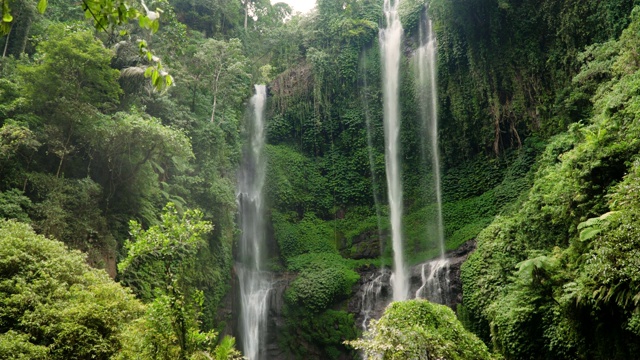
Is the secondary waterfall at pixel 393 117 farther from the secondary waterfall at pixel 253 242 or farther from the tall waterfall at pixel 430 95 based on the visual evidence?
the secondary waterfall at pixel 253 242

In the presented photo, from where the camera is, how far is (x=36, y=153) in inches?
452

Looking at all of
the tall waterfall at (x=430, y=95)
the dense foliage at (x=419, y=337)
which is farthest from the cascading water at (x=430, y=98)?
the dense foliage at (x=419, y=337)

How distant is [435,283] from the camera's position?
15.5m

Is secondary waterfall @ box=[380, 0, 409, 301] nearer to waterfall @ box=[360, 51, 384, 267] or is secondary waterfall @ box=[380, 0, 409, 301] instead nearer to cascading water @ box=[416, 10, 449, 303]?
waterfall @ box=[360, 51, 384, 267]

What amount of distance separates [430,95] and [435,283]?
9014 millimetres

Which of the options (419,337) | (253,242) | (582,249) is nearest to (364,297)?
(253,242)

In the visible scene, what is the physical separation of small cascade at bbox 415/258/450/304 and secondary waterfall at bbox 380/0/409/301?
1753 millimetres

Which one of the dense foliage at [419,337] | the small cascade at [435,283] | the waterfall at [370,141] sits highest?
the waterfall at [370,141]

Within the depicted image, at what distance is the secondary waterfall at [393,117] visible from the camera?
1942cm

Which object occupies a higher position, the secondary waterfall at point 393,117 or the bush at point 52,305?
the secondary waterfall at point 393,117

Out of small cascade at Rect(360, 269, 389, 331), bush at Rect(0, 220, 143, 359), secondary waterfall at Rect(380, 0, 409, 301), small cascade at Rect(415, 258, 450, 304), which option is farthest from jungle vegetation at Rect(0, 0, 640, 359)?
small cascade at Rect(415, 258, 450, 304)

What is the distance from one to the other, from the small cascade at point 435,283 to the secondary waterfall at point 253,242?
21.0 feet

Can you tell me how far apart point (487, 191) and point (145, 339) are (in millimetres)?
15095

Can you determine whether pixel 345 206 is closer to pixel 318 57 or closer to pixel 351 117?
pixel 351 117
